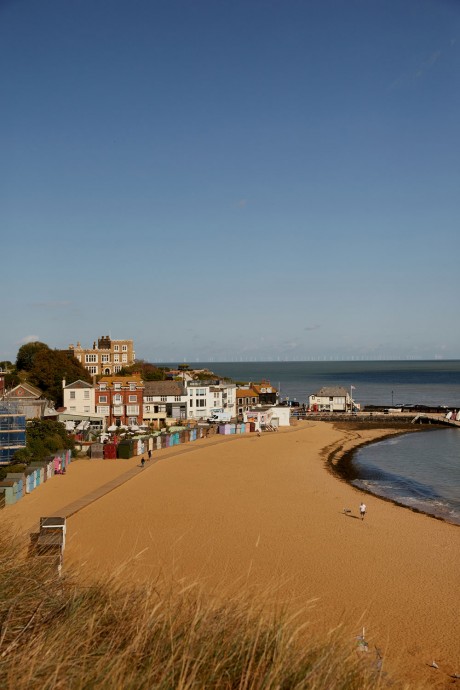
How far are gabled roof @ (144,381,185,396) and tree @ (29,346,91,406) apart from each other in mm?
12906

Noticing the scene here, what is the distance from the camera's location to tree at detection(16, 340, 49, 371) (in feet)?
292

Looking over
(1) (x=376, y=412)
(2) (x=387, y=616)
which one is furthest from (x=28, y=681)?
(1) (x=376, y=412)

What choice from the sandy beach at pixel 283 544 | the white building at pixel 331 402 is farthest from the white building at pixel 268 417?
the sandy beach at pixel 283 544

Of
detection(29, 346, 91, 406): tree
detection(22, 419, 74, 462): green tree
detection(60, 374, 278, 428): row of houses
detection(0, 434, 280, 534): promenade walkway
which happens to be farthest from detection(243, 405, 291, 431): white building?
detection(22, 419, 74, 462): green tree

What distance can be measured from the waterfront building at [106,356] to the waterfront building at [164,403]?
3547 cm

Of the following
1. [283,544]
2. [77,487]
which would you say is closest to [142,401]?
[77,487]

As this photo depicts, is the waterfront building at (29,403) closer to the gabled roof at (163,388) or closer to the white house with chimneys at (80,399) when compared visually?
the white house with chimneys at (80,399)

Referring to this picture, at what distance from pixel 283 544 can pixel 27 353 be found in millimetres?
78632

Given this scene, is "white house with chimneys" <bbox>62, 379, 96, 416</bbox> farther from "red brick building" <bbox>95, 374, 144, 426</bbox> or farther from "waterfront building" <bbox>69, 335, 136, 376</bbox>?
"waterfront building" <bbox>69, 335, 136, 376</bbox>

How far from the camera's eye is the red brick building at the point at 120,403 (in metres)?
57.3

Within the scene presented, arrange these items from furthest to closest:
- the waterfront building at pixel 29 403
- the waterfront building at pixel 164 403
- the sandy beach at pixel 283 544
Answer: the waterfront building at pixel 164 403, the waterfront building at pixel 29 403, the sandy beach at pixel 283 544

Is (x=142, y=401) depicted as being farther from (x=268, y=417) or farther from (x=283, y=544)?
(x=283, y=544)

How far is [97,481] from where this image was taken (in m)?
31.8

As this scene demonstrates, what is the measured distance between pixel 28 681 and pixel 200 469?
105ft
